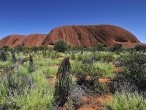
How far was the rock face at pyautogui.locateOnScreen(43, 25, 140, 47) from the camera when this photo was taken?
97.6m

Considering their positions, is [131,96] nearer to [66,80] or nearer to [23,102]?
[66,80]

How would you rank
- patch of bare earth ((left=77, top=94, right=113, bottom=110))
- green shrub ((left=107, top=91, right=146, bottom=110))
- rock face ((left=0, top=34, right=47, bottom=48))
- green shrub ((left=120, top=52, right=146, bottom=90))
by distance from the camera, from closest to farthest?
green shrub ((left=107, top=91, right=146, bottom=110)) → patch of bare earth ((left=77, top=94, right=113, bottom=110)) → green shrub ((left=120, top=52, right=146, bottom=90)) → rock face ((left=0, top=34, right=47, bottom=48))

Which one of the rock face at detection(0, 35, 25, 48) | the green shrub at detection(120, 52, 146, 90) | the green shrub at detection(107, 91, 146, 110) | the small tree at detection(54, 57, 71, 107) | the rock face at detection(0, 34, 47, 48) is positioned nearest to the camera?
the green shrub at detection(107, 91, 146, 110)

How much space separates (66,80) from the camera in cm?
780

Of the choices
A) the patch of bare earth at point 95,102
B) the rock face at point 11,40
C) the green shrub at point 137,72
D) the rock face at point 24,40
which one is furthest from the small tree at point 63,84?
the rock face at point 11,40

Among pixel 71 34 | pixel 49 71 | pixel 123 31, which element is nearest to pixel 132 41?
pixel 123 31

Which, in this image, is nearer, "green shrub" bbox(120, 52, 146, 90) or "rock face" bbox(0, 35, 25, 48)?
"green shrub" bbox(120, 52, 146, 90)

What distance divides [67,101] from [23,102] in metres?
1.41

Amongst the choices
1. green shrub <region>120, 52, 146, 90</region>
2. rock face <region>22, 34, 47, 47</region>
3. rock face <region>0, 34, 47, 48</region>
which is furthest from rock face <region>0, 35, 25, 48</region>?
green shrub <region>120, 52, 146, 90</region>

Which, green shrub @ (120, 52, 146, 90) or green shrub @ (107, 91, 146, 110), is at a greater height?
green shrub @ (120, 52, 146, 90)

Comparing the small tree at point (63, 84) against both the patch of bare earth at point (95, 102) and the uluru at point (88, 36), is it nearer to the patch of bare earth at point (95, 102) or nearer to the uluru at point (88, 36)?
the patch of bare earth at point (95, 102)

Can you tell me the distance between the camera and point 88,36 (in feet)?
330

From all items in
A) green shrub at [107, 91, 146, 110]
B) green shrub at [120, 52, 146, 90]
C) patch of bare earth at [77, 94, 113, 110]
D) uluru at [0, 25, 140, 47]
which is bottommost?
patch of bare earth at [77, 94, 113, 110]

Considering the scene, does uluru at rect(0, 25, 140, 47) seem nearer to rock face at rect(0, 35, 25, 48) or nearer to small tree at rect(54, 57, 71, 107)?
rock face at rect(0, 35, 25, 48)
